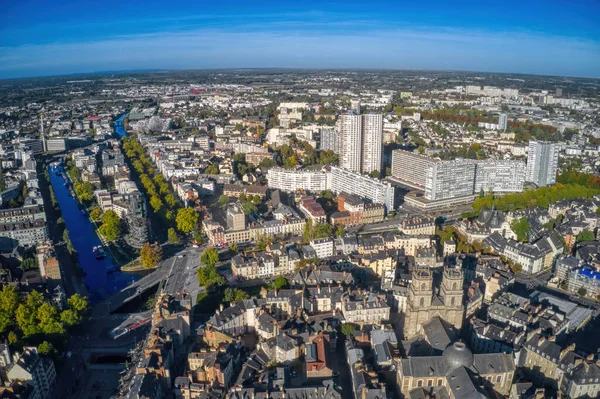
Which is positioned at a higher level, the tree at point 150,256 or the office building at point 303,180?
the office building at point 303,180

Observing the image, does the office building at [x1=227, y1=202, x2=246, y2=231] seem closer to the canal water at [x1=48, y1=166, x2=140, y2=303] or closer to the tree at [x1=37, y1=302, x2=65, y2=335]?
the canal water at [x1=48, y1=166, x2=140, y2=303]

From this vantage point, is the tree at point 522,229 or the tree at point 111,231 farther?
the tree at point 111,231

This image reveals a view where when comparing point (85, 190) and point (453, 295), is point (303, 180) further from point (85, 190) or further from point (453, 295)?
point (453, 295)

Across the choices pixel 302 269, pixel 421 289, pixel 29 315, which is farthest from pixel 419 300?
pixel 29 315

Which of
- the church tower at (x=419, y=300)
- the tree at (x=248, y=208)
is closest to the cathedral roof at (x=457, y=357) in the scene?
the church tower at (x=419, y=300)

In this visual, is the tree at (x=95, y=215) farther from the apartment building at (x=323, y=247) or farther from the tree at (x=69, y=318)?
the apartment building at (x=323, y=247)
